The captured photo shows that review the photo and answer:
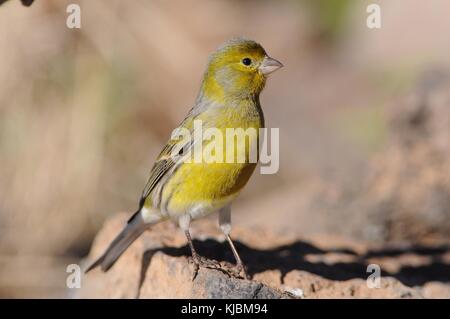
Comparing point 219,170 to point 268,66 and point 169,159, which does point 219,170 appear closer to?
point 169,159

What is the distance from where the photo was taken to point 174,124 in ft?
35.6

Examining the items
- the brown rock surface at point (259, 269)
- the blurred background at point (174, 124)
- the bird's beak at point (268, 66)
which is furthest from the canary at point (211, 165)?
the blurred background at point (174, 124)

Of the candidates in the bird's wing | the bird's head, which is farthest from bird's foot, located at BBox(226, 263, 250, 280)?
the bird's head

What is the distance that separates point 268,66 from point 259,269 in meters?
1.39

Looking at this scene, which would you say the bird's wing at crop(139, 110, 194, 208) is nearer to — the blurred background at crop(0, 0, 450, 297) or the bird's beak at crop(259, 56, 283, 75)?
the bird's beak at crop(259, 56, 283, 75)

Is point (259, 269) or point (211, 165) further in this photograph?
point (259, 269)

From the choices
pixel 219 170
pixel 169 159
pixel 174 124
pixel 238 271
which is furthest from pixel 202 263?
pixel 174 124

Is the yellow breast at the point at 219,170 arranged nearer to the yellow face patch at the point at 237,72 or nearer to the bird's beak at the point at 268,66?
the yellow face patch at the point at 237,72

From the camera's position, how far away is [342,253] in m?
6.27

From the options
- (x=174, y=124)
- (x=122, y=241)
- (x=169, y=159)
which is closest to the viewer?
(x=169, y=159)

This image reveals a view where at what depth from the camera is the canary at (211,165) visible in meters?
4.96

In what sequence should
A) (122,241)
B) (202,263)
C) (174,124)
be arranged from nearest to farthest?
(202,263) < (122,241) < (174,124)

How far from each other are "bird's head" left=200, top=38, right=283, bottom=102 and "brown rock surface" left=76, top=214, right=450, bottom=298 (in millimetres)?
1140
